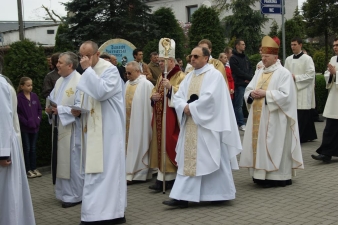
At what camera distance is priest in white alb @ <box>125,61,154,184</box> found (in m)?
8.75

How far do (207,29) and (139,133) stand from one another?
31.0ft

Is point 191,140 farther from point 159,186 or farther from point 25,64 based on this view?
point 25,64

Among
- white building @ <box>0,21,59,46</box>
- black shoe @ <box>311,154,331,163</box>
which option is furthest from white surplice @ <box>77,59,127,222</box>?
white building @ <box>0,21,59,46</box>

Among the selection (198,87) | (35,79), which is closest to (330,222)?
(198,87)

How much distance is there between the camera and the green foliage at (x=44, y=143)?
32.1 feet

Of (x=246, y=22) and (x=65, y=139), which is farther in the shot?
→ (x=246, y=22)

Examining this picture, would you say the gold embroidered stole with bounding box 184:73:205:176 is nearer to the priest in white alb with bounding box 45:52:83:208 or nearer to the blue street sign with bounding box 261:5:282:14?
the priest in white alb with bounding box 45:52:83:208

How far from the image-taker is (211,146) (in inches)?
275

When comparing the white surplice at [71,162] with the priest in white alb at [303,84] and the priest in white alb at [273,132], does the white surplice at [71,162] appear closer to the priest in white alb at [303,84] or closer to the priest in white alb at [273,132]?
the priest in white alb at [273,132]

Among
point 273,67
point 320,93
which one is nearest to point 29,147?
point 273,67

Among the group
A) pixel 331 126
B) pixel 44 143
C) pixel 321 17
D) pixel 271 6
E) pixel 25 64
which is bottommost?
pixel 44 143

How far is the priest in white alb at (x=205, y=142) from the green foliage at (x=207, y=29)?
10.4 m

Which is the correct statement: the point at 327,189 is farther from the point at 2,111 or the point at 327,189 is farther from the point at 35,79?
the point at 35,79

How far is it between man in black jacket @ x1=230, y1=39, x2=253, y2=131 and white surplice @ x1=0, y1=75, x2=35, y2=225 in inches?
328
